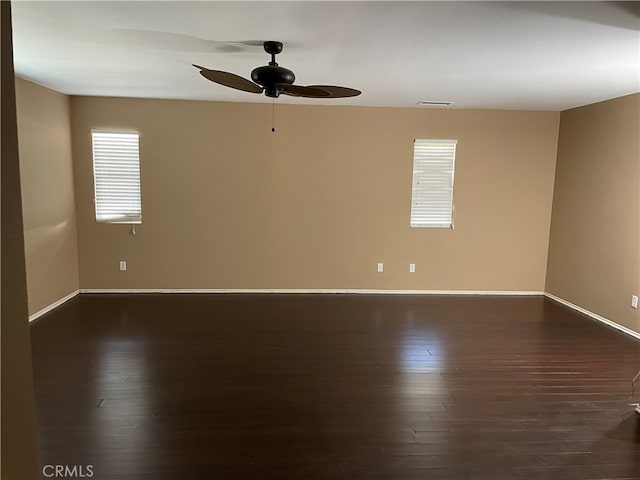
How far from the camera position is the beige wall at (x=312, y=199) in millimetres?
5074

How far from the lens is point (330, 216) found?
530cm

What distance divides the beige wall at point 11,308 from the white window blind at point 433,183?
185 inches

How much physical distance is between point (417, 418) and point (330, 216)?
314 centimetres

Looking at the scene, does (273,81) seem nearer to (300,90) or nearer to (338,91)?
(300,90)

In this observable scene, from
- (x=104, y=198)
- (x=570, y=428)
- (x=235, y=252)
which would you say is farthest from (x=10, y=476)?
(x=104, y=198)

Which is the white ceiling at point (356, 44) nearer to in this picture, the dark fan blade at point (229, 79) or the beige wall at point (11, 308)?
the dark fan blade at point (229, 79)

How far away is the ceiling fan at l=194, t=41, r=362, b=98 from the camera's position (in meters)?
2.57

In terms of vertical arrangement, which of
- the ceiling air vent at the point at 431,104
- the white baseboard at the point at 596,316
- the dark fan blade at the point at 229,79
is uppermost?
the ceiling air vent at the point at 431,104

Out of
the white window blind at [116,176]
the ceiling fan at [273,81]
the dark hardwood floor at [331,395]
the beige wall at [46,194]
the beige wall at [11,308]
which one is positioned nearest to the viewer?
the beige wall at [11,308]

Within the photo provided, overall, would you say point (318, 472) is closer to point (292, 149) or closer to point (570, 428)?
point (570, 428)

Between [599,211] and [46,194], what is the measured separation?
20.4 feet

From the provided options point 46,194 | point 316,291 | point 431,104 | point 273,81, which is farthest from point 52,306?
point 431,104

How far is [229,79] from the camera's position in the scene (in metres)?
2.57

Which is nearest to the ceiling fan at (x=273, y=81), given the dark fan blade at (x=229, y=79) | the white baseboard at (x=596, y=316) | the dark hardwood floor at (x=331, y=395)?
the dark fan blade at (x=229, y=79)
